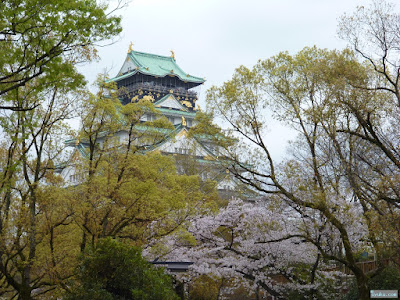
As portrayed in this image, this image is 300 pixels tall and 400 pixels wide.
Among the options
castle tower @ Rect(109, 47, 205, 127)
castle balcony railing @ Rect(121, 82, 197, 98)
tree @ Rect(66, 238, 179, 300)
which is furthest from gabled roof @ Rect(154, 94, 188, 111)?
tree @ Rect(66, 238, 179, 300)

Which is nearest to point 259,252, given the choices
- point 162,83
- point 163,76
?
point 163,76

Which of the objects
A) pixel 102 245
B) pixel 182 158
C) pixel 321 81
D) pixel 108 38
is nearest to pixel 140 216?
pixel 102 245

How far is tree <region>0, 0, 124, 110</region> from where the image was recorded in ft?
31.9

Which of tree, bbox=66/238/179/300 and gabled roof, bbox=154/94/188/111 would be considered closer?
tree, bbox=66/238/179/300

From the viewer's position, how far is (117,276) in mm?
12117

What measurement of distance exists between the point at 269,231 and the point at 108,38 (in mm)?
9767

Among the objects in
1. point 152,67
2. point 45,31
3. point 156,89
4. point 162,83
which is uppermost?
point 152,67

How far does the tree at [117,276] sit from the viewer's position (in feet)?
39.3

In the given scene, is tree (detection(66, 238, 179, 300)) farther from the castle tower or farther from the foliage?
the castle tower

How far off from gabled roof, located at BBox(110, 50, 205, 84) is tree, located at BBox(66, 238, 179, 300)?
4146 cm

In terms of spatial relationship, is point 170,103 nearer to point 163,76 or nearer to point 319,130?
point 163,76

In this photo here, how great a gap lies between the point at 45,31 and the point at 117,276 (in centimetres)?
513

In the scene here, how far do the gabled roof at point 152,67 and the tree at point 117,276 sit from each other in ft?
136

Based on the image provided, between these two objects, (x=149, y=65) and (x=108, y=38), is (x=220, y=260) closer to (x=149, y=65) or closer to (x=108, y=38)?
(x=108, y=38)
